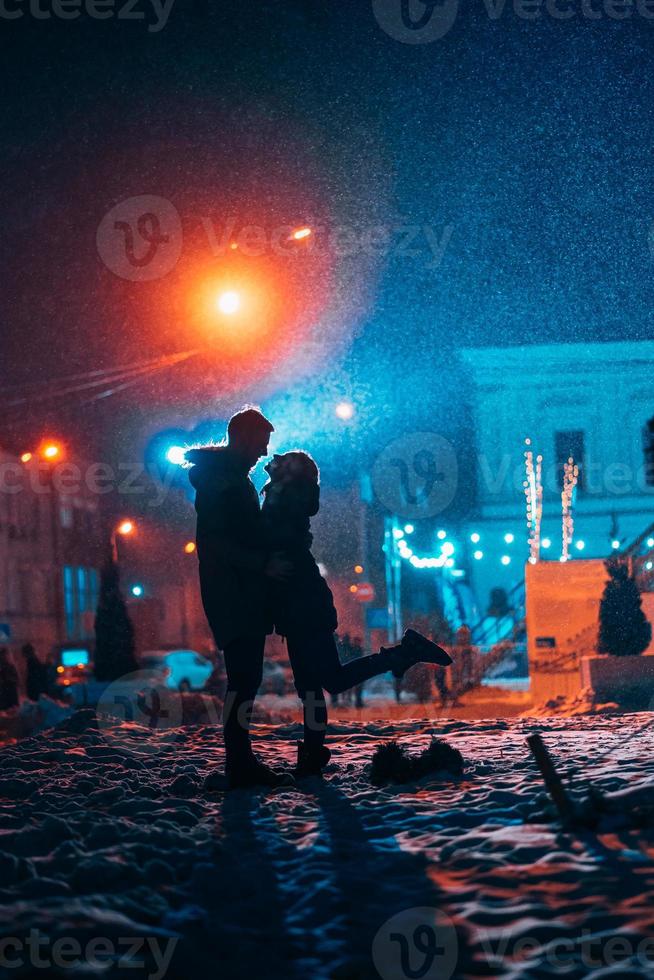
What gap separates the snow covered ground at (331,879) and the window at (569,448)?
121 ft

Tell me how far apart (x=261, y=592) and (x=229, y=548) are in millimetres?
351

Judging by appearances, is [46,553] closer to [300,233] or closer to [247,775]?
[300,233]

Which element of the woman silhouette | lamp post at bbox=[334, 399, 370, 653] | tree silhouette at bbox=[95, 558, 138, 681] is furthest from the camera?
lamp post at bbox=[334, 399, 370, 653]

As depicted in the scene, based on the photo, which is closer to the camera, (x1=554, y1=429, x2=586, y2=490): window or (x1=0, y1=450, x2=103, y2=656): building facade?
(x1=554, y1=429, x2=586, y2=490): window

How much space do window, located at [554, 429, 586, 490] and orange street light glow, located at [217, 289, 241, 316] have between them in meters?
27.8

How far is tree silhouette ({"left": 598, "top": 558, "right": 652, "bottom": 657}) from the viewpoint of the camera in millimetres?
16453

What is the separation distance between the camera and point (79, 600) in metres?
49.7

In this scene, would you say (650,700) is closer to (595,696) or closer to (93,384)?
(595,696)

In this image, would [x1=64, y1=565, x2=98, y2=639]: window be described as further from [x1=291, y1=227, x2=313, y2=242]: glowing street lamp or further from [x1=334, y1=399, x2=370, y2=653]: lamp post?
[x1=291, y1=227, x2=313, y2=242]: glowing street lamp

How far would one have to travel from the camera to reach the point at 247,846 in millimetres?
4344

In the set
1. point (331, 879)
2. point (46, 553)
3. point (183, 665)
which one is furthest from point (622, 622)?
point (46, 553)

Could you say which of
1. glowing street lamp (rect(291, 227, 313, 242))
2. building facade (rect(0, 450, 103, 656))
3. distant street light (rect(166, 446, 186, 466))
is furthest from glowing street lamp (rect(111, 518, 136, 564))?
glowing street lamp (rect(291, 227, 313, 242))

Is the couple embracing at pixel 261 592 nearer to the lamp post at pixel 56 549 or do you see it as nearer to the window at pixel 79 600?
the lamp post at pixel 56 549

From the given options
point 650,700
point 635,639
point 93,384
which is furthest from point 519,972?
point 93,384
